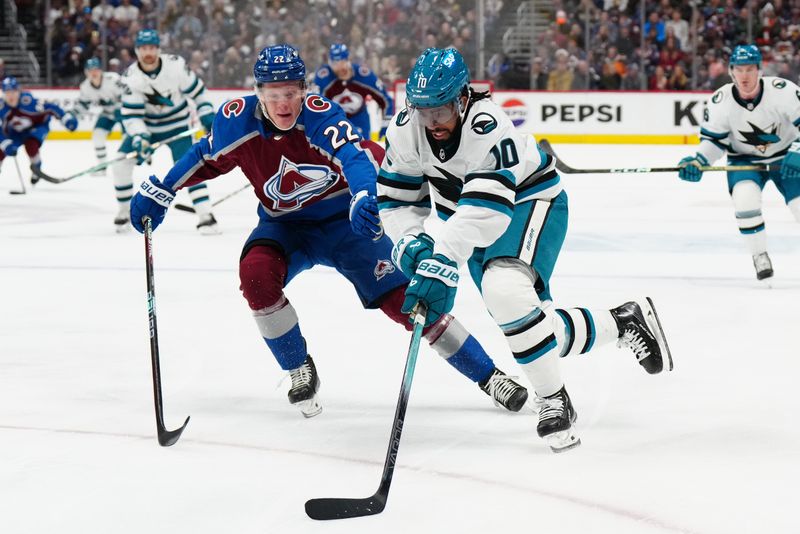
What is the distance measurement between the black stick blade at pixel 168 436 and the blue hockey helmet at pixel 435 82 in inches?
39.5

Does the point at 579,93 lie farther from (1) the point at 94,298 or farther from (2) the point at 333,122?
(2) the point at 333,122

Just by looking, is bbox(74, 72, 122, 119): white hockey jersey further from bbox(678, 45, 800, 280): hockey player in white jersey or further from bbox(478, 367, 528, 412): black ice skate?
bbox(478, 367, 528, 412): black ice skate

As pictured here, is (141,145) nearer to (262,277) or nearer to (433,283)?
(262,277)

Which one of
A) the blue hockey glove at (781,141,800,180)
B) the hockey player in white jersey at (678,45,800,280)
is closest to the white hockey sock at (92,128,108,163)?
the hockey player in white jersey at (678,45,800,280)

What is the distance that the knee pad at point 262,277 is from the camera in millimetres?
3053

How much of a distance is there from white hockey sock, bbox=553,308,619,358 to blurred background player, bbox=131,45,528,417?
211 millimetres

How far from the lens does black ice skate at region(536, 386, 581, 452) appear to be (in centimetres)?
272

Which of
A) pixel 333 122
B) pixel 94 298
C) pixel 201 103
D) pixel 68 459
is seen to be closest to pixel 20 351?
pixel 94 298

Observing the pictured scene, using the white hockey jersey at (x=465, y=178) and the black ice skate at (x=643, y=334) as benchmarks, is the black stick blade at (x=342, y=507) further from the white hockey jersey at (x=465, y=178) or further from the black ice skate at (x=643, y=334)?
the black ice skate at (x=643, y=334)

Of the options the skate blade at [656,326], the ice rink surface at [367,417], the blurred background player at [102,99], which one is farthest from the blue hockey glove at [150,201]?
the blurred background player at [102,99]

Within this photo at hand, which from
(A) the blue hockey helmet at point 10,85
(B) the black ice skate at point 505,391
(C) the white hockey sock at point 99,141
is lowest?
(C) the white hockey sock at point 99,141

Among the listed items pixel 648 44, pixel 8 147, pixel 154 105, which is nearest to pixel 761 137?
pixel 154 105

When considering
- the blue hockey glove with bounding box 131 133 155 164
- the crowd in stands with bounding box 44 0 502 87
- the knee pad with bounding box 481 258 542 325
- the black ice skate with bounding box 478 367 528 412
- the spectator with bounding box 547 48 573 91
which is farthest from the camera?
the crowd in stands with bounding box 44 0 502 87

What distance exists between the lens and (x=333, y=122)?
10.0ft
